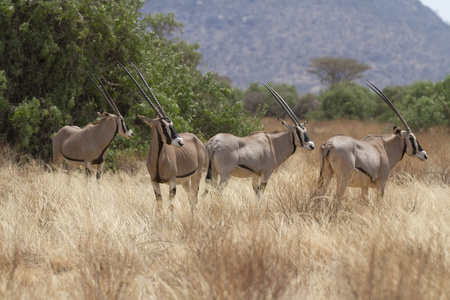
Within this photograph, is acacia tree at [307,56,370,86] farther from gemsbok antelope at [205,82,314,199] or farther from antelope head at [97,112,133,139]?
gemsbok antelope at [205,82,314,199]

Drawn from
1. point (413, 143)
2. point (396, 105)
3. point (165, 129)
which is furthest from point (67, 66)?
point (396, 105)

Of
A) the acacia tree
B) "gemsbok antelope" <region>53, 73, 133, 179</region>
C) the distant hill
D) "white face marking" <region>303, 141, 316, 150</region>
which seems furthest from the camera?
the distant hill

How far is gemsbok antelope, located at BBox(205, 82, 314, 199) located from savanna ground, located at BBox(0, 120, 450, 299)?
36cm

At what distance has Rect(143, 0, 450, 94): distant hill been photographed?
109m

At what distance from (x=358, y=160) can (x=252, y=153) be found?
131 centimetres

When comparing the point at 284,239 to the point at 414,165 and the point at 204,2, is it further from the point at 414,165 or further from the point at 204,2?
the point at 204,2

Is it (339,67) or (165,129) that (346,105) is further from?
(339,67)

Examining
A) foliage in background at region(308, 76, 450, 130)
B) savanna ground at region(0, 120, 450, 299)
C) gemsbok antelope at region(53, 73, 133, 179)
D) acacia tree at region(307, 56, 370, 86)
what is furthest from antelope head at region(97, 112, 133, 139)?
acacia tree at region(307, 56, 370, 86)

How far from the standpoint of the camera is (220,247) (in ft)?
12.5

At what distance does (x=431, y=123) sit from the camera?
16.4 m

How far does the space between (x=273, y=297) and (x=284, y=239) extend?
4.22 ft

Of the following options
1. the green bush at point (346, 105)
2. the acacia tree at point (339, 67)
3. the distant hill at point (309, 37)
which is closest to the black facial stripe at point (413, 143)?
the green bush at point (346, 105)

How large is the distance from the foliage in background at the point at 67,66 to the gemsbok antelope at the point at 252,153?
3.27m

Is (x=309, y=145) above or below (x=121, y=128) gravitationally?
above
